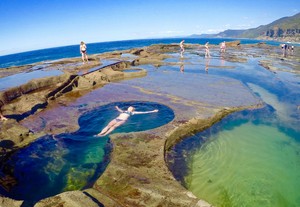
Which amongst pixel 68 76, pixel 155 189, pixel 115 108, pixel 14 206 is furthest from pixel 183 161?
pixel 68 76

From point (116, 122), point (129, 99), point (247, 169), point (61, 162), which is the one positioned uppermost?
point (129, 99)

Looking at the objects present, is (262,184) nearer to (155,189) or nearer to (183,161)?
(183,161)

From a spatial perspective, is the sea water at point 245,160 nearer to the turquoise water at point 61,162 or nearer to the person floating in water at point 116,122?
the turquoise water at point 61,162

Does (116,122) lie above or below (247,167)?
above

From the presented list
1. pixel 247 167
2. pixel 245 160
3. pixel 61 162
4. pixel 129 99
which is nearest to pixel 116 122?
pixel 61 162

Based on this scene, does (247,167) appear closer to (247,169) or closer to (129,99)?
(247,169)

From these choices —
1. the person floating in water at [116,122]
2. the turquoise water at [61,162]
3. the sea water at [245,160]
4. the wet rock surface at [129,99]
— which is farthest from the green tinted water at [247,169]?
the person floating in water at [116,122]
